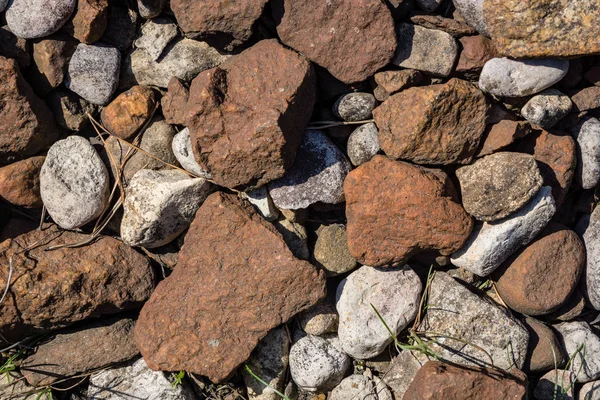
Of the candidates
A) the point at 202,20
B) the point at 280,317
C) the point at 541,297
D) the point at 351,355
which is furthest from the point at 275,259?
the point at 541,297

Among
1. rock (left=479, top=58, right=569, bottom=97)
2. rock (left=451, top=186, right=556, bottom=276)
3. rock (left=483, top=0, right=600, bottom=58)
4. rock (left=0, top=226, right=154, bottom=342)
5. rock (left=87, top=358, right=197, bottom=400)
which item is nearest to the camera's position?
rock (left=483, top=0, right=600, bottom=58)

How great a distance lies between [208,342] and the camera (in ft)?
8.47

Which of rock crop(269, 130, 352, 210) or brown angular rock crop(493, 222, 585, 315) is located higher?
rock crop(269, 130, 352, 210)

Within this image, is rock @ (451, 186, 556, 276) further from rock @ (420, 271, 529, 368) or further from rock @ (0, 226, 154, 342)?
rock @ (0, 226, 154, 342)

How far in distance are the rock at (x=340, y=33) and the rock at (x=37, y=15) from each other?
38.4 inches

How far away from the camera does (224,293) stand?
2547 mm

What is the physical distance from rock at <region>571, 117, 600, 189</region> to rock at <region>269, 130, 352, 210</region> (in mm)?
1176

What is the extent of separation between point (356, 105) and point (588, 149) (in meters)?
1.17

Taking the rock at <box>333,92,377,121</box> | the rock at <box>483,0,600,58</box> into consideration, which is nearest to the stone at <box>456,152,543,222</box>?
the rock at <box>483,0,600,58</box>

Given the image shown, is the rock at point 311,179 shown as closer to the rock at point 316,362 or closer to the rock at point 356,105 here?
the rock at point 356,105

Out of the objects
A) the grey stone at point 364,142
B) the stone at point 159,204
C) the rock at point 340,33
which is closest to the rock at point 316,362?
the stone at point 159,204

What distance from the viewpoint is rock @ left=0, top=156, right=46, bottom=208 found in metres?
2.60

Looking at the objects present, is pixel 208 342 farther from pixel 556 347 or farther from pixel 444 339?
pixel 556 347

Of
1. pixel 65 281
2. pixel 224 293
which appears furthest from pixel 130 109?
pixel 224 293
